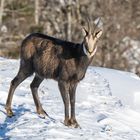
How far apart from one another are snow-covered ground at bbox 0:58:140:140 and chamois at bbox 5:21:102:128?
0.33m

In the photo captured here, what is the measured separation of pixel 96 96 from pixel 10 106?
2.97 metres

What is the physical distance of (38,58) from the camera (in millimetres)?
12164

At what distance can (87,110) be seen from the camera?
13.2 metres

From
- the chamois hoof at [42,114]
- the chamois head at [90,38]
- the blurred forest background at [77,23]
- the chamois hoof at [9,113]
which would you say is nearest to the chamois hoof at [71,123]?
the chamois hoof at [42,114]

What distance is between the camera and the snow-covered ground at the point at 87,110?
1097cm

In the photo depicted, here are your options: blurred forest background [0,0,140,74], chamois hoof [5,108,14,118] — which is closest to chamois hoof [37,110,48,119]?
chamois hoof [5,108,14,118]

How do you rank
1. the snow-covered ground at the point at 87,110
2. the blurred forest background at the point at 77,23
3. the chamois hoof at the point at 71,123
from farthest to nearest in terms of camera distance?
the blurred forest background at the point at 77,23 < the chamois hoof at the point at 71,123 < the snow-covered ground at the point at 87,110

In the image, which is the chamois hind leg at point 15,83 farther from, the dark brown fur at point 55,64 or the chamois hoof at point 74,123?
the chamois hoof at point 74,123

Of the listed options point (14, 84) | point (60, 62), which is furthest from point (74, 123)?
point (14, 84)

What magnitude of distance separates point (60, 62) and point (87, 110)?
1731 mm

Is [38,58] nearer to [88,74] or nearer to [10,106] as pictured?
[10,106]

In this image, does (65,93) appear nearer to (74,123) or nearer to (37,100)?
(74,123)

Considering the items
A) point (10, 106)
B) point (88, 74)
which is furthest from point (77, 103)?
point (88, 74)

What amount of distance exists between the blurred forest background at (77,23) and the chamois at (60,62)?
22113mm
